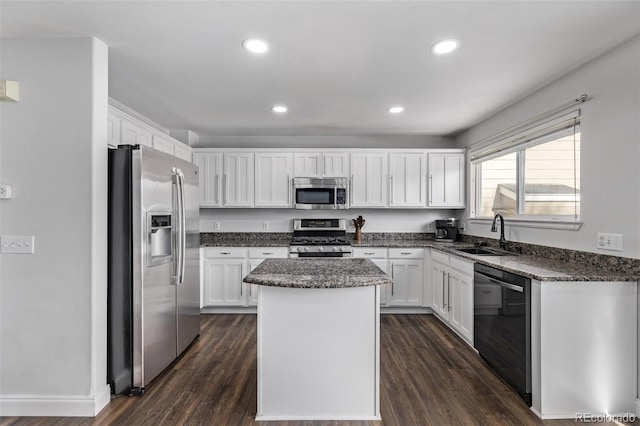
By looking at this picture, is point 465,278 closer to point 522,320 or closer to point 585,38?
point 522,320

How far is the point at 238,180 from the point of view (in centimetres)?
438

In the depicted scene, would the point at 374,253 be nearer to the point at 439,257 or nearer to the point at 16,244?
the point at 439,257

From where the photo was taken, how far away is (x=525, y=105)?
10.3 feet

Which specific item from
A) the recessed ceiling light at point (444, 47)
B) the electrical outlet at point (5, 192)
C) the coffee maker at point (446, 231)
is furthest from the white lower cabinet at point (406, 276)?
the electrical outlet at point (5, 192)

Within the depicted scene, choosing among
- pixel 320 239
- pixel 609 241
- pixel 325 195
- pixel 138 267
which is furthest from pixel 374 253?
pixel 138 267

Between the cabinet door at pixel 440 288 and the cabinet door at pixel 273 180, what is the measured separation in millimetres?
2120

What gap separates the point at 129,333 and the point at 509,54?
3.45m

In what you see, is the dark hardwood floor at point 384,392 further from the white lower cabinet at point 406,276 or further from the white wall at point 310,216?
the white wall at point 310,216

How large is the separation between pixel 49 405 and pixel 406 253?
12.0 ft

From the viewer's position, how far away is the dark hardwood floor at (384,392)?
199 centimetres

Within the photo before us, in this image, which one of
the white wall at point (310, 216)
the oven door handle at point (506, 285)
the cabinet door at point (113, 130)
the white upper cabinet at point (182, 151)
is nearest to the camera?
the oven door handle at point (506, 285)

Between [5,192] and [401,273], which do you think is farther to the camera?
[401,273]

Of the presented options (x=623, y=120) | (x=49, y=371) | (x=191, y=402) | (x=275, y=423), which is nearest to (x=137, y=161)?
(x=49, y=371)

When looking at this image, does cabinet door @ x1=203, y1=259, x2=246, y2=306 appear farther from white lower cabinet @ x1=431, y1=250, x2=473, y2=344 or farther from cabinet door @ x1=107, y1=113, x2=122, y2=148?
white lower cabinet @ x1=431, y1=250, x2=473, y2=344
